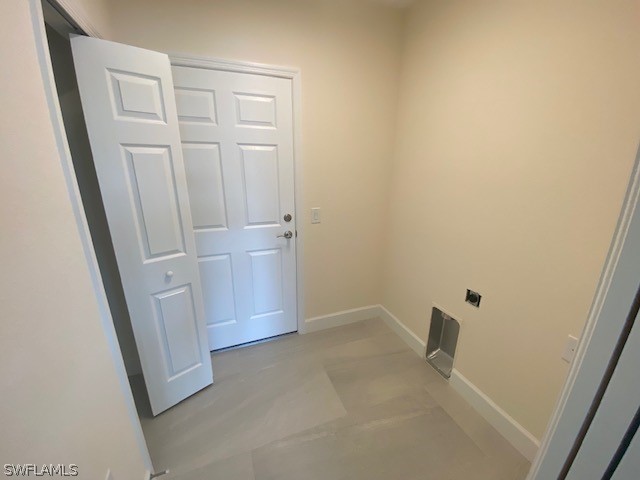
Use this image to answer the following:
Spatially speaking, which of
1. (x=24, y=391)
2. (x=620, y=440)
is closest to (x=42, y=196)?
(x=24, y=391)

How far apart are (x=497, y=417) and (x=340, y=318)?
130 cm

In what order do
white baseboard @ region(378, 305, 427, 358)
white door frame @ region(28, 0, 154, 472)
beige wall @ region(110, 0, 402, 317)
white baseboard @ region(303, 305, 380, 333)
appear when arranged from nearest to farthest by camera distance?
1. white door frame @ region(28, 0, 154, 472)
2. beige wall @ region(110, 0, 402, 317)
3. white baseboard @ region(378, 305, 427, 358)
4. white baseboard @ region(303, 305, 380, 333)

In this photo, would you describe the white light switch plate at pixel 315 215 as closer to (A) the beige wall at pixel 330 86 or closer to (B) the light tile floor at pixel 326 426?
(A) the beige wall at pixel 330 86

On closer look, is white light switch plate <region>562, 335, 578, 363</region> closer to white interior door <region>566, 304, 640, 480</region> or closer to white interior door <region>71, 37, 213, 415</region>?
white interior door <region>566, 304, 640, 480</region>

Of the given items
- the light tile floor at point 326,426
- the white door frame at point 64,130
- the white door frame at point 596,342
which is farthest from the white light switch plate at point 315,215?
the white door frame at point 596,342

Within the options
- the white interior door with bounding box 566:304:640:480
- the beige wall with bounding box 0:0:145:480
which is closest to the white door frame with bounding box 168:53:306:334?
the beige wall with bounding box 0:0:145:480

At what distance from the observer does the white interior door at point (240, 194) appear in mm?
1644

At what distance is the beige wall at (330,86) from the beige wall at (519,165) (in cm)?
28

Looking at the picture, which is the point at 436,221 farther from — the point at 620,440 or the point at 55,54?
the point at 55,54

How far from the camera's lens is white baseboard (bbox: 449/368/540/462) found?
1.31 m

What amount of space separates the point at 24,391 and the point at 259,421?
1.24 metres

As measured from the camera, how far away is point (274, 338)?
223cm

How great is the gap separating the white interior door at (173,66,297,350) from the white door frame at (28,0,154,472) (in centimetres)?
61

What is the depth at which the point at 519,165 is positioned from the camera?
4.10ft
